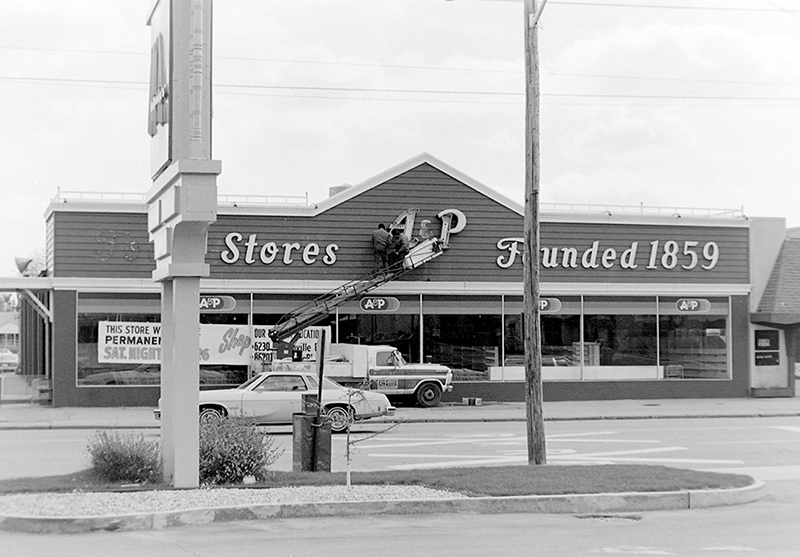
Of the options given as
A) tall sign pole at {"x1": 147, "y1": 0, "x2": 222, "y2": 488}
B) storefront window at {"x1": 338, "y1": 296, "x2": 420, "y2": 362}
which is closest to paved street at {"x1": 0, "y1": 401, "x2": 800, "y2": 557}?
tall sign pole at {"x1": 147, "y1": 0, "x2": 222, "y2": 488}

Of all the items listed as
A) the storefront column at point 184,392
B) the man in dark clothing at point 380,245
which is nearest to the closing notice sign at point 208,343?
the man in dark clothing at point 380,245

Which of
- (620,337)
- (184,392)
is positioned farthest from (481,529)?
(620,337)

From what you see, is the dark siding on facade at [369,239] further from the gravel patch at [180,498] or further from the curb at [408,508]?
the curb at [408,508]

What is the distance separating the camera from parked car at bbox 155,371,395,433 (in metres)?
21.7

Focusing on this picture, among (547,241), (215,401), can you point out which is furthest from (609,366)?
(215,401)

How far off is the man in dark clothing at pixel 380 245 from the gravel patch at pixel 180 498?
17379 millimetres

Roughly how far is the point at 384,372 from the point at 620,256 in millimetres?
9617

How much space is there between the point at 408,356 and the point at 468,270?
3.29m

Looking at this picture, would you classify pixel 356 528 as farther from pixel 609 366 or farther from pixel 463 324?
pixel 609 366

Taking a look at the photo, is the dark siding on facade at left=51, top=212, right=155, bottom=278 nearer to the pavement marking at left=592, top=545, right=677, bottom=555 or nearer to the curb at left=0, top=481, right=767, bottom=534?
the curb at left=0, top=481, right=767, bottom=534

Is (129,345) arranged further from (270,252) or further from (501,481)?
(501,481)

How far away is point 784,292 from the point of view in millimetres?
33125

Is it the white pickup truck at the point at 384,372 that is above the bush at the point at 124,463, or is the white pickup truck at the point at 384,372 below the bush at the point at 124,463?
above

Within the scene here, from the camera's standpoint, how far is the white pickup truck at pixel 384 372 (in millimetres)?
27375
